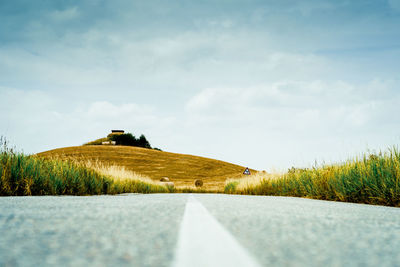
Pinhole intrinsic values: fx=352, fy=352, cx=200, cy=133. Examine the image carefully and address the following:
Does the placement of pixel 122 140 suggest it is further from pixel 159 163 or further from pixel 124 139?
pixel 159 163

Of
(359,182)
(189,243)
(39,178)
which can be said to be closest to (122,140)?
(39,178)

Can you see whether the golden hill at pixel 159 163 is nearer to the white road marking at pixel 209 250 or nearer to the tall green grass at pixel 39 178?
the tall green grass at pixel 39 178

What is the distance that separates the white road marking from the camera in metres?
1.03

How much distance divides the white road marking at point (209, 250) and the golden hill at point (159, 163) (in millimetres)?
30467

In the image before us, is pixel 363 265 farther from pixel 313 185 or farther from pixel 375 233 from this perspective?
pixel 313 185

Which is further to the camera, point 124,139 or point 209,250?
point 124,139

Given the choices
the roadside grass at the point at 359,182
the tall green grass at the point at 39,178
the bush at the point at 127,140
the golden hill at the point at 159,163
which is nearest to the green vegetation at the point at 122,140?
the bush at the point at 127,140

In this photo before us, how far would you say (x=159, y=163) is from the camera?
3656 cm

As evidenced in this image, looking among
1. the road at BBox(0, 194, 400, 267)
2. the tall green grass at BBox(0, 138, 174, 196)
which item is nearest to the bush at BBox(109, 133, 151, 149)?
the tall green grass at BBox(0, 138, 174, 196)

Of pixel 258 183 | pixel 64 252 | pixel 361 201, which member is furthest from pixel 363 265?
pixel 258 183

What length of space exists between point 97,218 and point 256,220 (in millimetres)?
967

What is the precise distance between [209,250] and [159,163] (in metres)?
35.7

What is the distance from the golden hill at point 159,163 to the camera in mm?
33906

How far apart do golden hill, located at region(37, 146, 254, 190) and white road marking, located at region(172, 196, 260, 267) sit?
30.5m
